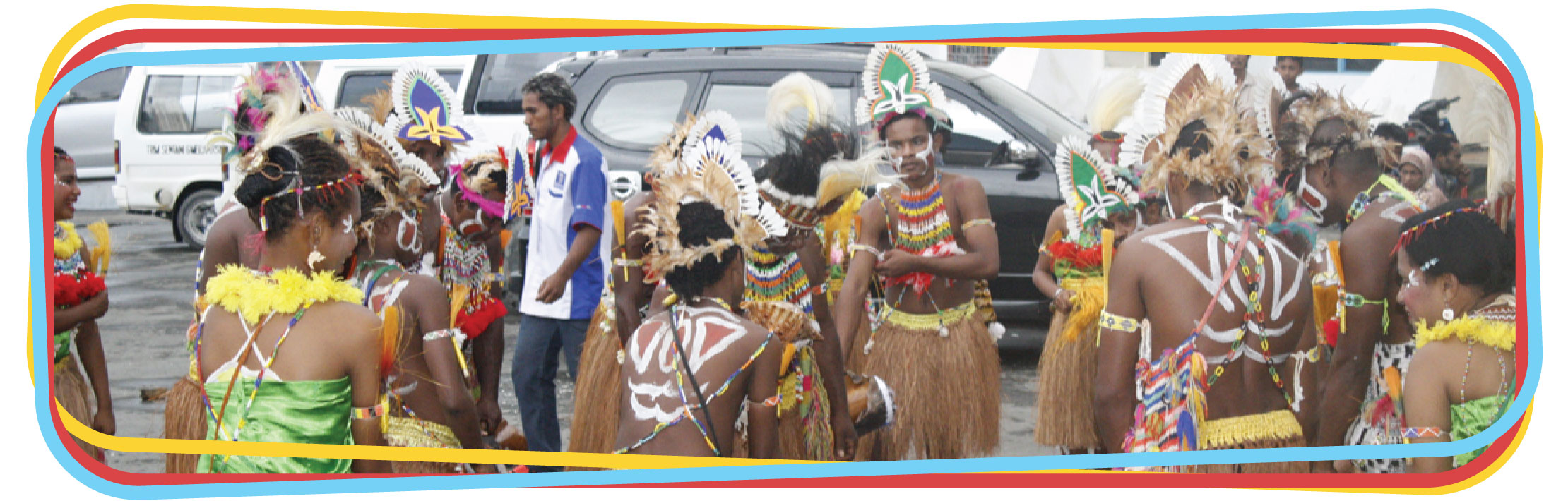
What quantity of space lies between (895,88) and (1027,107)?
1.20 m

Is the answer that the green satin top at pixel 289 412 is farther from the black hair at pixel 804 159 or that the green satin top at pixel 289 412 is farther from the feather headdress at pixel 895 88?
the feather headdress at pixel 895 88

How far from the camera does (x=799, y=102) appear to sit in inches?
179

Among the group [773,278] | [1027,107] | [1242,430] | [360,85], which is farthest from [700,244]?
[1027,107]

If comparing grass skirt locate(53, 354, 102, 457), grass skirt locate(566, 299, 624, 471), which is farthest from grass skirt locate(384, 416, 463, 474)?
grass skirt locate(53, 354, 102, 457)

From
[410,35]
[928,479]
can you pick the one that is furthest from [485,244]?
[928,479]

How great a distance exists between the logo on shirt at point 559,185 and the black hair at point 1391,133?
294 cm

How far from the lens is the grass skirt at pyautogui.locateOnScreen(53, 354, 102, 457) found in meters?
4.14

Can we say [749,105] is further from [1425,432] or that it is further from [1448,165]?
[1425,432]

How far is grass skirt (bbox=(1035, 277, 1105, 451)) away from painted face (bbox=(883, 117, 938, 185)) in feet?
2.88

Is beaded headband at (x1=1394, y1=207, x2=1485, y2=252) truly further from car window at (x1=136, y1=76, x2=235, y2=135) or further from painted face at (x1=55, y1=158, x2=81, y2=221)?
painted face at (x1=55, y1=158, x2=81, y2=221)

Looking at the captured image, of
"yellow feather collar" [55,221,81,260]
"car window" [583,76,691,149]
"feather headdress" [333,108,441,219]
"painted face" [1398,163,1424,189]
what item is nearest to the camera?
"feather headdress" [333,108,441,219]

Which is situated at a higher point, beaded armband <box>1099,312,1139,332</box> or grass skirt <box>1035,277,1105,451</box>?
beaded armband <box>1099,312,1139,332</box>

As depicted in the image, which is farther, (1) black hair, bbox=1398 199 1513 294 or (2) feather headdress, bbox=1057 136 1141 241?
(2) feather headdress, bbox=1057 136 1141 241

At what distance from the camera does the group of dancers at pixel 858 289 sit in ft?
11.4
